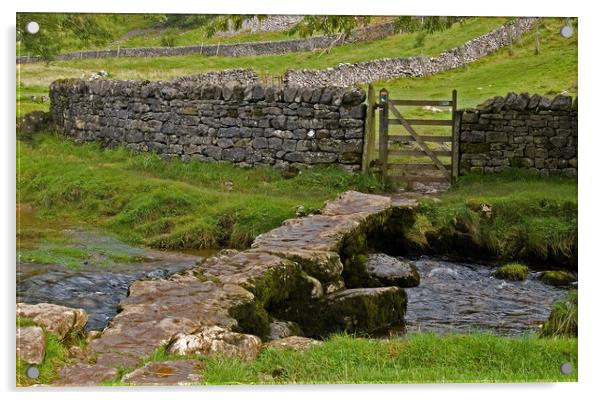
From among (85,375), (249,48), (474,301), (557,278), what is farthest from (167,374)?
(249,48)

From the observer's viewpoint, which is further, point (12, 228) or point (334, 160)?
point (334, 160)

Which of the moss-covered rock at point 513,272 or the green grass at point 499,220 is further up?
the green grass at point 499,220

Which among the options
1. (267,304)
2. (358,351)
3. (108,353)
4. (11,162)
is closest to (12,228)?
(11,162)

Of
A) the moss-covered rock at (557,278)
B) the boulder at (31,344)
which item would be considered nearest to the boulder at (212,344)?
the boulder at (31,344)

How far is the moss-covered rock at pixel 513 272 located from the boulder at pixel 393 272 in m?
0.96

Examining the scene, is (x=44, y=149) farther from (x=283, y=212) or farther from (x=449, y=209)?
(x=449, y=209)

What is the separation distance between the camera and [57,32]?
28.9 feet

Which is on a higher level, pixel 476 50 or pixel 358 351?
pixel 476 50

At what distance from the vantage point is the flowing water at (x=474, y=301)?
353 inches

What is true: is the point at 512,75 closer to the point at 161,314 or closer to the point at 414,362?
the point at 414,362

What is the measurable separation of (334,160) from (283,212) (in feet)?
6.56

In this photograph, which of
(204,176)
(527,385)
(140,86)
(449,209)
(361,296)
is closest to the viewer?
(527,385)

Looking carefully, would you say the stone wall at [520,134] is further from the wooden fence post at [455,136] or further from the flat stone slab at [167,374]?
the flat stone slab at [167,374]

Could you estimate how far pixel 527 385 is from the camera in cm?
804
